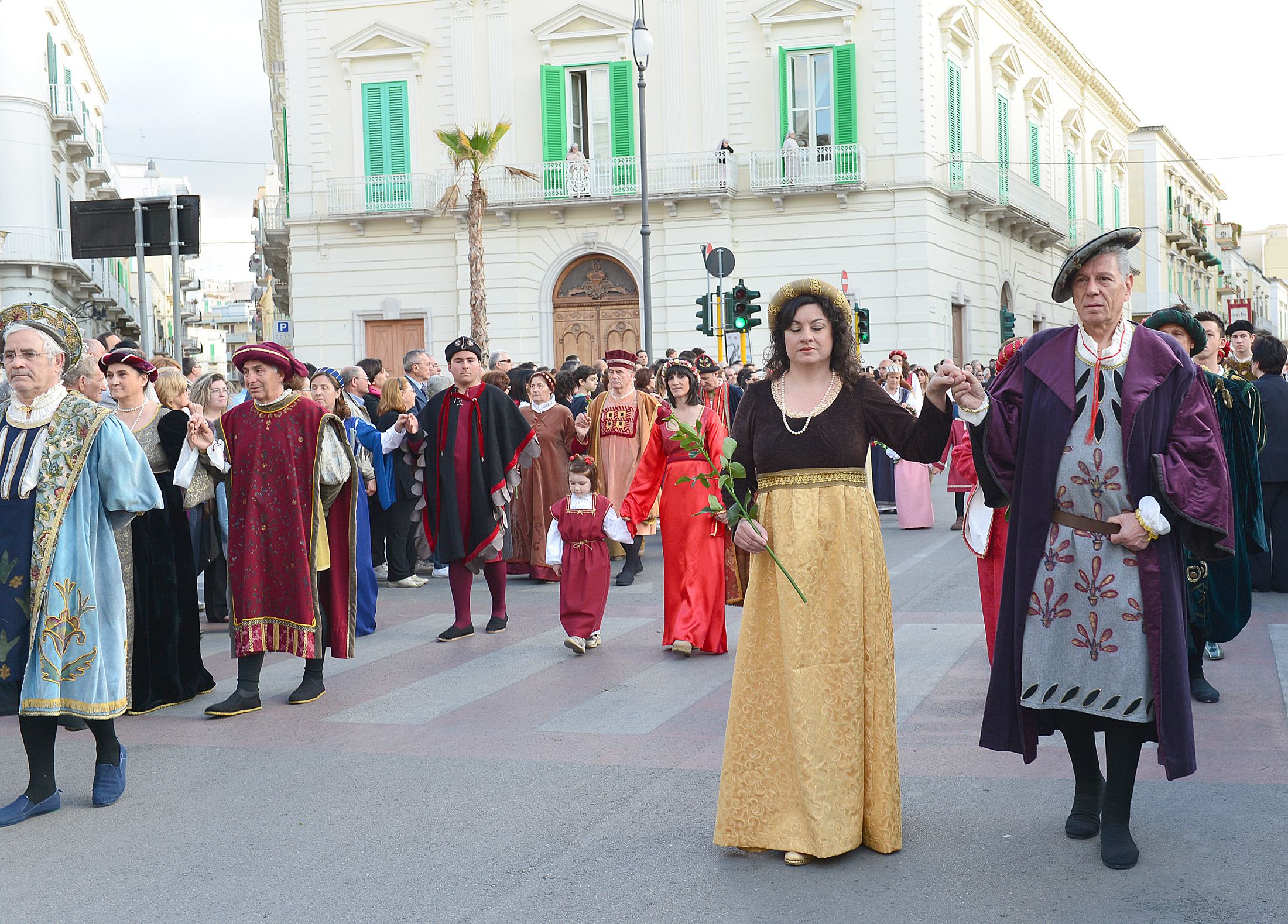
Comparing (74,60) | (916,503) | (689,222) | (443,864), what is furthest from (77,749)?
(74,60)

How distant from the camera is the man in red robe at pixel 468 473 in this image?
8.91 meters

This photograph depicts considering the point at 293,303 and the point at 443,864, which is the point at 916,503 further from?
the point at 293,303

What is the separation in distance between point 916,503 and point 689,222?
13.0 m

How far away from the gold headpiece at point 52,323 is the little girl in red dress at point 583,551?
3.62 metres

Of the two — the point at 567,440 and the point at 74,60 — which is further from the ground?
the point at 74,60

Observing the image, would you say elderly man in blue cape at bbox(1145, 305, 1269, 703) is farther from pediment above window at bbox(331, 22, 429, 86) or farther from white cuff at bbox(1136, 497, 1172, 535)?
pediment above window at bbox(331, 22, 429, 86)

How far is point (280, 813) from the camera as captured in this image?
16.7 ft

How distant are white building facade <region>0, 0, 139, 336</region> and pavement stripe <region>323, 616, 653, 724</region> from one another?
25584mm

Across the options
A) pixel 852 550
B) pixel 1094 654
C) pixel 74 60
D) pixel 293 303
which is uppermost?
pixel 74 60

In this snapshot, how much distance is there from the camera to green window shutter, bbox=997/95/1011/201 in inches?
1195

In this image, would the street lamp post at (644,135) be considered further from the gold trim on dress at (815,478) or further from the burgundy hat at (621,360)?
the gold trim on dress at (815,478)

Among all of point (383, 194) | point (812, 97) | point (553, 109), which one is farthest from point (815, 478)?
point (383, 194)

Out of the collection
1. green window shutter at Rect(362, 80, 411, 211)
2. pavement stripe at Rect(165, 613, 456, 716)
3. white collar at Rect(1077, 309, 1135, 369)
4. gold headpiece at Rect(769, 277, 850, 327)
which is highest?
green window shutter at Rect(362, 80, 411, 211)

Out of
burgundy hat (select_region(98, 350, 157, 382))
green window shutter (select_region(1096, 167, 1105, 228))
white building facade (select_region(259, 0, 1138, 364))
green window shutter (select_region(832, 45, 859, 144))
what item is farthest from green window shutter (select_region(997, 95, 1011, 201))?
burgundy hat (select_region(98, 350, 157, 382))
